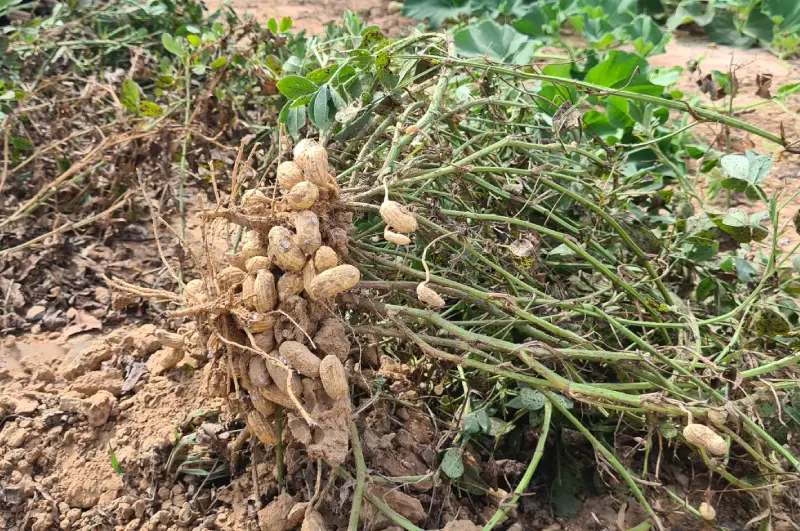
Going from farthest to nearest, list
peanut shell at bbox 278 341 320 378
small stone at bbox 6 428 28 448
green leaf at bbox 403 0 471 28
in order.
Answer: green leaf at bbox 403 0 471 28, small stone at bbox 6 428 28 448, peanut shell at bbox 278 341 320 378

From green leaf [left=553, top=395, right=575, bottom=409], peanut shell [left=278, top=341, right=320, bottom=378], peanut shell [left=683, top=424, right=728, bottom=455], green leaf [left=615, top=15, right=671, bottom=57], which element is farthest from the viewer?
green leaf [left=615, top=15, right=671, bottom=57]

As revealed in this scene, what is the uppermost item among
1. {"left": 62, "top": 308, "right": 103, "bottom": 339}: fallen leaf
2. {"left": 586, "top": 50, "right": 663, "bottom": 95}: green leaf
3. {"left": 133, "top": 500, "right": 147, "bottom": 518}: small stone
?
{"left": 586, "top": 50, "right": 663, "bottom": 95}: green leaf

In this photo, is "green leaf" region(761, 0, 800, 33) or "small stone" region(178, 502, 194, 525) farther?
"green leaf" region(761, 0, 800, 33)

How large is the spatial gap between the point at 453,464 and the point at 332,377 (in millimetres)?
300

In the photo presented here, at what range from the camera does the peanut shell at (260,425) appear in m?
1.18

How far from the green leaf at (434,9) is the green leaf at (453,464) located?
260 cm

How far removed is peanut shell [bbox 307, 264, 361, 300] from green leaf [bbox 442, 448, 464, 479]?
377 millimetres

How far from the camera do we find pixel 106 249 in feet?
6.65

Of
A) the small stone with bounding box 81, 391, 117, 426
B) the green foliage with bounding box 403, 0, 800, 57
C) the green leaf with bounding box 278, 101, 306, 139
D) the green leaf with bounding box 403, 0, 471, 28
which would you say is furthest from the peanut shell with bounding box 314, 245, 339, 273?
the green leaf with bounding box 403, 0, 471, 28

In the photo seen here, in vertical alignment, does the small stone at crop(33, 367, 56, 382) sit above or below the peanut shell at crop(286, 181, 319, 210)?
below

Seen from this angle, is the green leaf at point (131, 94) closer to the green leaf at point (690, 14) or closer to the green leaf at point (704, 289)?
the green leaf at point (704, 289)

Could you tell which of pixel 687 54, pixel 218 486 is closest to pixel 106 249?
pixel 218 486

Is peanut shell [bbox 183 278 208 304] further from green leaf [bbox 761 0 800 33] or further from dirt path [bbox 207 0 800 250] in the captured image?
green leaf [bbox 761 0 800 33]

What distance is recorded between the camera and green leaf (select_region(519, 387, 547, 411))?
1.24 m
